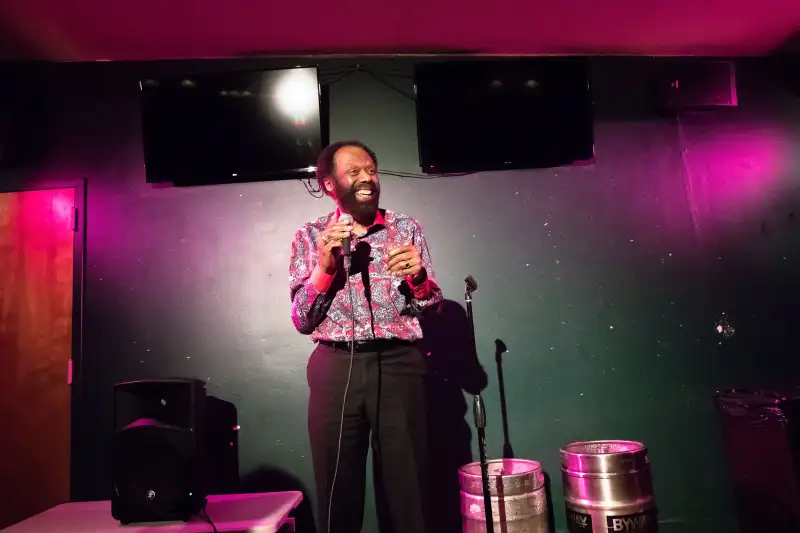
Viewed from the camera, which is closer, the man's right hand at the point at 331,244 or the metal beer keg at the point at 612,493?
the man's right hand at the point at 331,244

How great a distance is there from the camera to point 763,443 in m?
2.83

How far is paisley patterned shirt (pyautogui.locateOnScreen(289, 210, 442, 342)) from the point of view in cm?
211

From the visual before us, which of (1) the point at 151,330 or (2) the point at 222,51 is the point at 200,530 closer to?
(1) the point at 151,330

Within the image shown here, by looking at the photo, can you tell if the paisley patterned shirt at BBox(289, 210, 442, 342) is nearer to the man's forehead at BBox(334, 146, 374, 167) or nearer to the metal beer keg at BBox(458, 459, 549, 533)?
the man's forehead at BBox(334, 146, 374, 167)

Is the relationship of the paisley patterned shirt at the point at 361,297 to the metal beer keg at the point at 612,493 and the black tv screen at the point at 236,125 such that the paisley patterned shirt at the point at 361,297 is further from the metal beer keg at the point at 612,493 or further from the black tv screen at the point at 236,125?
the metal beer keg at the point at 612,493

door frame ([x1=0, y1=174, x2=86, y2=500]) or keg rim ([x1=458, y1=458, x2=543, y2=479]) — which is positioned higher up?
door frame ([x1=0, y1=174, x2=86, y2=500])

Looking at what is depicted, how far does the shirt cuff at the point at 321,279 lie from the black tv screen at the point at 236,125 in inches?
50.2

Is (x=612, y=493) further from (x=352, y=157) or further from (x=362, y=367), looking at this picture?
(x=352, y=157)

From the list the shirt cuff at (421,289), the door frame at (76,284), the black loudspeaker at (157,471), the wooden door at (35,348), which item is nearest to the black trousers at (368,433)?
the shirt cuff at (421,289)

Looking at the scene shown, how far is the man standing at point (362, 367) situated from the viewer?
2031 mm

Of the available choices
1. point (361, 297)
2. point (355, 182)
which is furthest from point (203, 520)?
point (355, 182)

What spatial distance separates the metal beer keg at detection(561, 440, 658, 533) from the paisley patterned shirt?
1.20 m

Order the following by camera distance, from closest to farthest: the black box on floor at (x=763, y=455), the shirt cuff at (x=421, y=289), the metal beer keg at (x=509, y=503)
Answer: the shirt cuff at (x=421, y=289), the metal beer keg at (x=509, y=503), the black box on floor at (x=763, y=455)

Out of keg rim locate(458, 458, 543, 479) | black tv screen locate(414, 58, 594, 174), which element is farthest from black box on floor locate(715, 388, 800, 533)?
black tv screen locate(414, 58, 594, 174)
